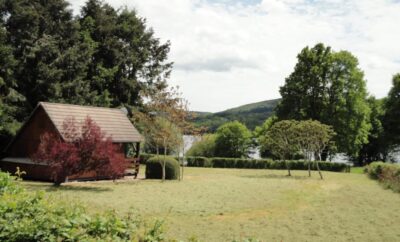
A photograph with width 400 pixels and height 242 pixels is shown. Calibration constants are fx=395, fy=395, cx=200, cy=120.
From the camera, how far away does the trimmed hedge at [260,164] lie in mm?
44312

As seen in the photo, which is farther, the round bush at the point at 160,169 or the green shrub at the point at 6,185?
the round bush at the point at 160,169

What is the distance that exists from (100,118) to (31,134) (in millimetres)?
4813

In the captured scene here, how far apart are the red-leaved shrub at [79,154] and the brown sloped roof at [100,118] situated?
265 centimetres

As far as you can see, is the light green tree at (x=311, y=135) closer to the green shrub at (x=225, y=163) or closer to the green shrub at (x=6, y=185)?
the green shrub at (x=225, y=163)

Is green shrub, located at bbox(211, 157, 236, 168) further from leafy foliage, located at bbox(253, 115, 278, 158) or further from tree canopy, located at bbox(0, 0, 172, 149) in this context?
tree canopy, located at bbox(0, 0, 172, 149)

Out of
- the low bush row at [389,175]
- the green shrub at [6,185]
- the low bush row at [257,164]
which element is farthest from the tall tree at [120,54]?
the green shrub at [6,185]

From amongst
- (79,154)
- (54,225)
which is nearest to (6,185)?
(54,225)

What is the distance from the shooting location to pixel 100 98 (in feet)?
135

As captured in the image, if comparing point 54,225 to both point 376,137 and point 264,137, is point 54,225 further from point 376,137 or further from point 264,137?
point 376,137

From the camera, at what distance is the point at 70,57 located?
37375 millimetres

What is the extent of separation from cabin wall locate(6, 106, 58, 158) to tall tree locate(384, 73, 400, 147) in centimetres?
4186

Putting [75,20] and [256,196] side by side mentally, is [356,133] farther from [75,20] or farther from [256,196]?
[75,20]

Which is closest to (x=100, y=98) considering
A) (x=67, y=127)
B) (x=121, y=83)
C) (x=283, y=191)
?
(x=121, y=83)

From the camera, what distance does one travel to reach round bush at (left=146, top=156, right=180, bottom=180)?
29.9 m
